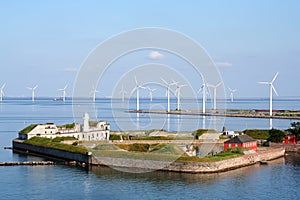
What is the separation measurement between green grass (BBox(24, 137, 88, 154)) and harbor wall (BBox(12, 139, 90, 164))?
210 millimetres

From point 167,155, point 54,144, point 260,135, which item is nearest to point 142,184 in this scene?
point 167,155

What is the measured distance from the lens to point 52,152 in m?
29.0

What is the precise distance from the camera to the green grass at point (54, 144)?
27.0 metres

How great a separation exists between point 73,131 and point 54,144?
18.6 feet

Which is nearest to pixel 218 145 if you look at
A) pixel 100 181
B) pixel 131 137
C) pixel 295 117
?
pixel 131 137

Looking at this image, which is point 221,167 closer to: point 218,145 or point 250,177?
point 250,177

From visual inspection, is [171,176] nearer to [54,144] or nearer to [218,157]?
[218,157]

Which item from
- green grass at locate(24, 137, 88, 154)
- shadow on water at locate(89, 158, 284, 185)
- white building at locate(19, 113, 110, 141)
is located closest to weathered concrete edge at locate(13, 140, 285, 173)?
green grass at locate(24, 137, 88, 154)

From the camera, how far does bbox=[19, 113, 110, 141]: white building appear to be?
3434 centimetres

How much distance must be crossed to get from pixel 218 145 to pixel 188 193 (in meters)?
16.1

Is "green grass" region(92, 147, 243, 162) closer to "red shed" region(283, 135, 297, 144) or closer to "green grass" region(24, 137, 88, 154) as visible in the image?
"green grass" region(24, 137, 88, 154)

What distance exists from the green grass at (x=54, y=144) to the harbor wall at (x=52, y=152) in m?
0.21

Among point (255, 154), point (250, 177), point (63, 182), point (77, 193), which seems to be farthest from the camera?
point (255, 154)

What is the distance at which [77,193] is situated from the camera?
18.6 m
